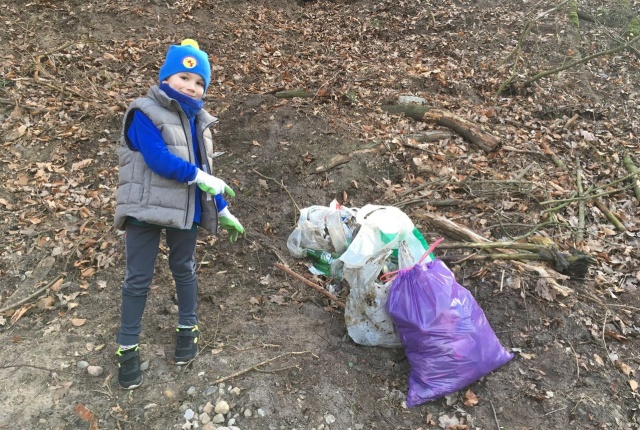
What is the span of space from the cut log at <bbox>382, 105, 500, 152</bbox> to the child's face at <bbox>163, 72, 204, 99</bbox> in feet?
12.3

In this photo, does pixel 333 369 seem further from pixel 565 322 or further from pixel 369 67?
pixel 369 67

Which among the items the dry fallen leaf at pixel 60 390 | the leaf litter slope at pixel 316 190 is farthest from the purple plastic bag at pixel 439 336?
the dry fallen leaf at pixel 60 390

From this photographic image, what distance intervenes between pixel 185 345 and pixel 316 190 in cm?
231

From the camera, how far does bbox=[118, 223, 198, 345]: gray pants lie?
268cm

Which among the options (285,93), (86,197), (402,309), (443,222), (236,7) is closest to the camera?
(402,309)

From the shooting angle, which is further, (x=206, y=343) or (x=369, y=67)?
(x=369, y=67)

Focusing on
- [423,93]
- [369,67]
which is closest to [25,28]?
[369,67]

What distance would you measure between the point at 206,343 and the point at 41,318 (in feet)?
4.22

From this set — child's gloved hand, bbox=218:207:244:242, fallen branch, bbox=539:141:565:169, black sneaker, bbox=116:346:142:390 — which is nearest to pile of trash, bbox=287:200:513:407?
child's gloved hand, bbox=218:207:244:242

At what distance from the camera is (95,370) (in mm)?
2914

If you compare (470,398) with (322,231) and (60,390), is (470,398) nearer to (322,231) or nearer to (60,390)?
(322,231)

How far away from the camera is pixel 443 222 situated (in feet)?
13.6

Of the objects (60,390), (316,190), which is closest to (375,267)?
(316,190)

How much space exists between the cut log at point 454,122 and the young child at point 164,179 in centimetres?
362
